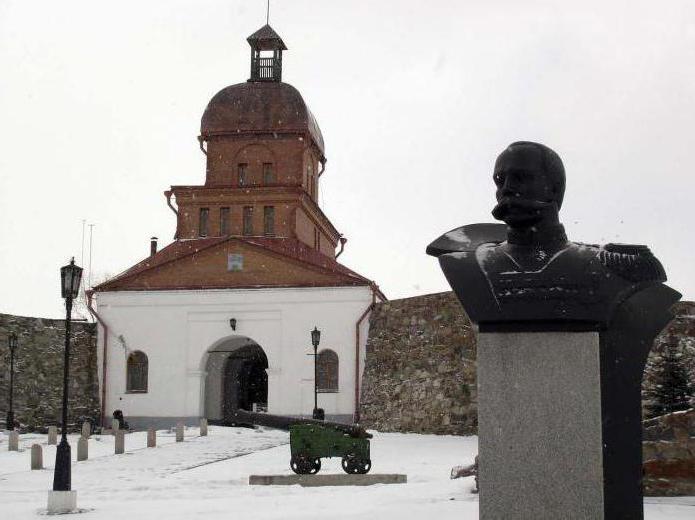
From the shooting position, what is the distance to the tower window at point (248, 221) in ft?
110

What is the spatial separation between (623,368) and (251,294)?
975 inches

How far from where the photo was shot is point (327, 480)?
44.2 feet

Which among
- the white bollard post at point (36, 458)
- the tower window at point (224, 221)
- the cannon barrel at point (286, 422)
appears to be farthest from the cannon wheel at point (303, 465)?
the tower window at point (224, 221)

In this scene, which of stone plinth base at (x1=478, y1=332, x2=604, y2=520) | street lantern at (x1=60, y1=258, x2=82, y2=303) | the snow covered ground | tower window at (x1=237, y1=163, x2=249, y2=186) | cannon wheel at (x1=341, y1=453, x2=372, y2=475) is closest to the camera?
stone plinth base at (x1=478, y1=332, x2=604, y2=520)

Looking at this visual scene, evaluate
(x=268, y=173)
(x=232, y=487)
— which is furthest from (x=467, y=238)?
(x=268, y=173)

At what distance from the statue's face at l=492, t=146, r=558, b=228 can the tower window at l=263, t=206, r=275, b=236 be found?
2775 centimetres

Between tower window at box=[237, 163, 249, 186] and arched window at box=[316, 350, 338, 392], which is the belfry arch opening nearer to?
arched window at box=[316, 350, 338, 392]

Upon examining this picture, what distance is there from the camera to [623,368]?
5.75 metres

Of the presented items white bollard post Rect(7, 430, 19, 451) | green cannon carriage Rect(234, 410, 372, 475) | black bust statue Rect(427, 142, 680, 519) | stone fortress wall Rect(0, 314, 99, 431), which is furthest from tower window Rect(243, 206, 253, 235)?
black bust statue Rect(427, 142, 680, 519)

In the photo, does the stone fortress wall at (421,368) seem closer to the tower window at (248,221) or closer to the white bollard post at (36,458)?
the tower window at (248,221)

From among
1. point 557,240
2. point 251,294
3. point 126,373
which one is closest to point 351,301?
point 251,294

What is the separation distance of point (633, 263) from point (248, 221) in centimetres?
2854

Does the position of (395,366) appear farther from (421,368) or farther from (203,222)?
(203,222)

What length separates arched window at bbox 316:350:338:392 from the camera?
29047mm
